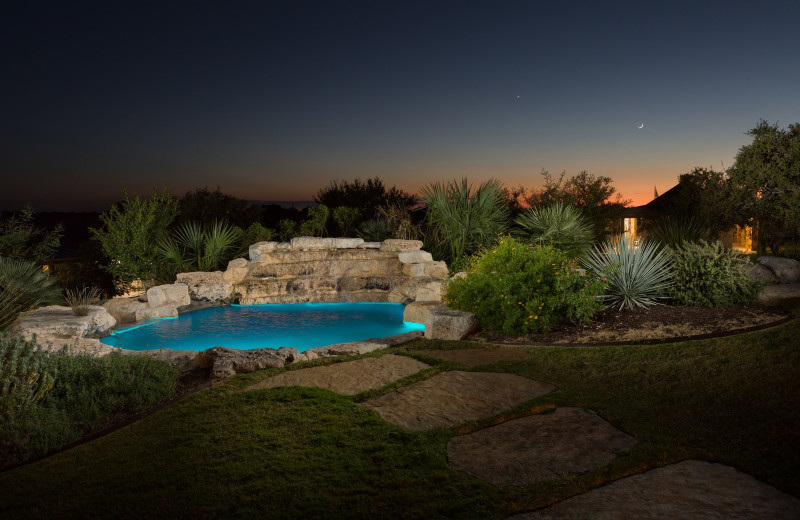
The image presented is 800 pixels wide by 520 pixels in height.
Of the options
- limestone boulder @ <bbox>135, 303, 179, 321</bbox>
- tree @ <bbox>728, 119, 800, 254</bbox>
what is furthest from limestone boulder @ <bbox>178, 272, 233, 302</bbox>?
tree @ <bbox>728, 119, 800, 254</bbox>

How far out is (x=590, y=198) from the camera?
16.9 meters

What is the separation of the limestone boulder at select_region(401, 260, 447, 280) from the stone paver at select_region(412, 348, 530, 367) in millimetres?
6878

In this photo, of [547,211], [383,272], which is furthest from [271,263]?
[547,211]

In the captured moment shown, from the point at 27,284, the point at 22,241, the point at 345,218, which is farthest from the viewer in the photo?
the point at 345,218

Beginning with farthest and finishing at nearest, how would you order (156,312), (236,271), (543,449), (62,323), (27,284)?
(236,271)
(156,312)
(27,284)
(62,323)
(543,449)

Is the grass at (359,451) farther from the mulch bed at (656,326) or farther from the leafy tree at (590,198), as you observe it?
the leafy tree at (590,198)

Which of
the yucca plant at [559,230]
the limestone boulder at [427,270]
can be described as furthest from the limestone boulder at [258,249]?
the yucca plant at [559,230]

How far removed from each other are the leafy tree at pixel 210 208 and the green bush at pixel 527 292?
13.1 metres

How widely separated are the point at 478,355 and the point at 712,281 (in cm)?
350

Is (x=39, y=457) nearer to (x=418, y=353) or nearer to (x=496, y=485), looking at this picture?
(x=496, y=485)

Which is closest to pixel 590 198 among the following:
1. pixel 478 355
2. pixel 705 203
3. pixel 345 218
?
pixel 705 203

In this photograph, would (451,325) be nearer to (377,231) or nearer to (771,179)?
(377,231)

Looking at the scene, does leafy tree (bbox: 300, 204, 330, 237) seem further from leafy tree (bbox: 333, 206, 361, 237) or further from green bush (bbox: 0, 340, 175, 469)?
green bush (bbox: 0, 340, 175, 469)

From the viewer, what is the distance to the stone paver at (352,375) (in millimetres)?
4473
